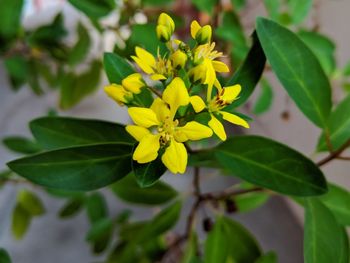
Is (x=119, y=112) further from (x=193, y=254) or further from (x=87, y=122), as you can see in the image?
(x=87, y=122)

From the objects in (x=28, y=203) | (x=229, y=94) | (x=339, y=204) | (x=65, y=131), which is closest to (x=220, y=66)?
(x=229, y=94)

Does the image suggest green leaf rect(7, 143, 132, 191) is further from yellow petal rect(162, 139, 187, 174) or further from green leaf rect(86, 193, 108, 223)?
green leaf rect(86, 193, 108, 223)

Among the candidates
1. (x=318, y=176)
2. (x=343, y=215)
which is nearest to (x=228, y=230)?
(x=343, y=215)

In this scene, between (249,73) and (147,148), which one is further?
(249,73)

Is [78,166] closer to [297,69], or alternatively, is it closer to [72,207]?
[297,69]

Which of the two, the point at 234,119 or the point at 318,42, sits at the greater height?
the point at 234,119

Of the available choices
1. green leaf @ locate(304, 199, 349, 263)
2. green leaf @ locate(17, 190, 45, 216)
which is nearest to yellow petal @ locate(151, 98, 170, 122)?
green leaf @ locate(304, 199, 349, 263)
